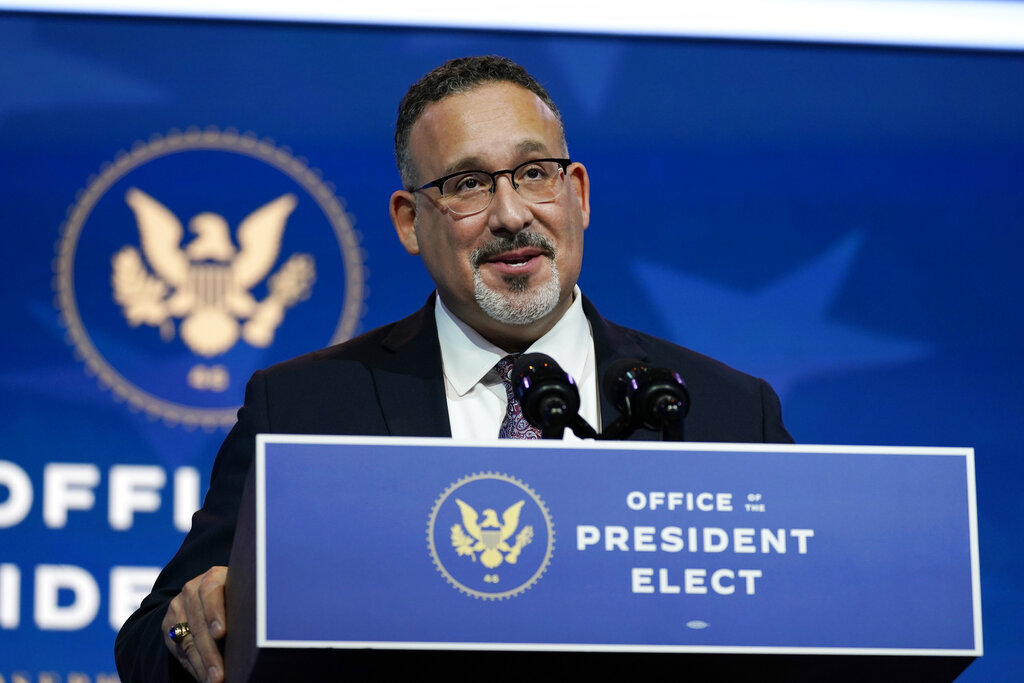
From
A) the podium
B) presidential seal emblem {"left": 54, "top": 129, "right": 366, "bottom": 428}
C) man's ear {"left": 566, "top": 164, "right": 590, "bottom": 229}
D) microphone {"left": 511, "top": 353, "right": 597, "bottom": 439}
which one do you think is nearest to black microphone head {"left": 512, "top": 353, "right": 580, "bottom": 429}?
microphone {"left": 511, "top": 353, "right": 597, "bottom": 439}

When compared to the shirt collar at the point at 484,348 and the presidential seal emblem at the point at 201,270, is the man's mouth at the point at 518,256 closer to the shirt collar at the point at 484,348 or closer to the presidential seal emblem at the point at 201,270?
the shirt collar at the point at 484,348

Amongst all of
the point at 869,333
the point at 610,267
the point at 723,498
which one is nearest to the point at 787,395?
the point at 869,333

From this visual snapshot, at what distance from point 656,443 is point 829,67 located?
97.6 inches

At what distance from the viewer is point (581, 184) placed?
2305mm

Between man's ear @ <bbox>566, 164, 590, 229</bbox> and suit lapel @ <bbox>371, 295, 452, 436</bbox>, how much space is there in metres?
0.31

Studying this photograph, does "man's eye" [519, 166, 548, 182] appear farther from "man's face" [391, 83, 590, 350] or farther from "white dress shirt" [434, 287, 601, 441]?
"white dress shirt" [434, 287, 601, 441]

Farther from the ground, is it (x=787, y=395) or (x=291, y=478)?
(x=787, y=395)

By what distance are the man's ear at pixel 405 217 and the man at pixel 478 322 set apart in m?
0.03

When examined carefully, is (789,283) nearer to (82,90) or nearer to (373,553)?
(82,90)

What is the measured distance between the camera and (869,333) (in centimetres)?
337

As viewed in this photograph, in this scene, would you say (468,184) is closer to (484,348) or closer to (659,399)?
(484,348)

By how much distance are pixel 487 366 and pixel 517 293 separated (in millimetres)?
134

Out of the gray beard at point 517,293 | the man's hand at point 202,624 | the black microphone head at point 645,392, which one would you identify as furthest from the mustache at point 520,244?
the man's hand at point 202,624

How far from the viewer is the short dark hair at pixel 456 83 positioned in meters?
2.22
